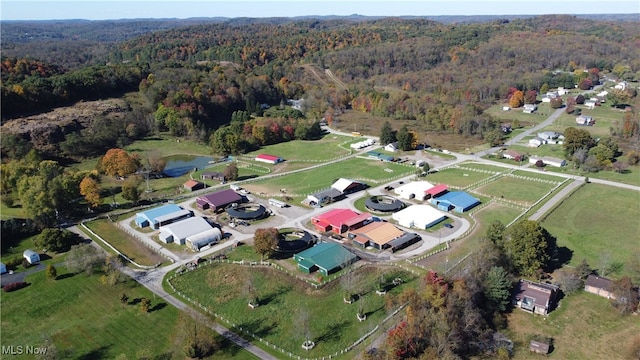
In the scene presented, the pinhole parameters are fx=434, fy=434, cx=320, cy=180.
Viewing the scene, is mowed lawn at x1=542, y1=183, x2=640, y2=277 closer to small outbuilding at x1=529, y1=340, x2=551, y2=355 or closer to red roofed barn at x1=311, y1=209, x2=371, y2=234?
small outbuilding at x1=529, y1=340, x2=551, y2=355

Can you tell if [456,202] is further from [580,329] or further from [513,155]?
[513,155]

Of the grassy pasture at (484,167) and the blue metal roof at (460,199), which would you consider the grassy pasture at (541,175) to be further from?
the blue metal roof at (460,199)

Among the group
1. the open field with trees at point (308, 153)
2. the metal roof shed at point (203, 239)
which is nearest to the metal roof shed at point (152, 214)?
the open field with trees at point (308, 153)

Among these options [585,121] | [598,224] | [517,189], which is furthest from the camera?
[585,121]

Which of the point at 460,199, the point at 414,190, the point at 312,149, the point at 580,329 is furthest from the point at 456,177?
the point at 580,329

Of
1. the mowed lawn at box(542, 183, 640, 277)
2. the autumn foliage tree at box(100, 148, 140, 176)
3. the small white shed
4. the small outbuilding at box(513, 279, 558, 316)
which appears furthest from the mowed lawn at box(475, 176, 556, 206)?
the small white shed

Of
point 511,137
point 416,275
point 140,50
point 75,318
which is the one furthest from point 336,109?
point 140,50
